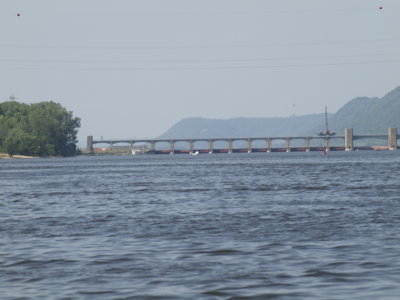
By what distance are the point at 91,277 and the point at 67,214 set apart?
20268 millimetres

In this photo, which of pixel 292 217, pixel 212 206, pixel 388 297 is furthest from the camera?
pixel 212 206

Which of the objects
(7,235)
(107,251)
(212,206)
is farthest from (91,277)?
(212,206)

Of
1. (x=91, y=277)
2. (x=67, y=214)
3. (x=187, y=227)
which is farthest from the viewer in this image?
(x=67, y=214)

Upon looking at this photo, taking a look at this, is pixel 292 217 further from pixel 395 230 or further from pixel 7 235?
pixel 7 235

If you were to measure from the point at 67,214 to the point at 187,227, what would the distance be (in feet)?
33.3

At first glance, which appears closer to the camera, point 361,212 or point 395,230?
point 395,230

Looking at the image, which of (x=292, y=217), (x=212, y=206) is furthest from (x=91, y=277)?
(x=212, y=206)

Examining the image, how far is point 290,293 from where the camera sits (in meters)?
18.9

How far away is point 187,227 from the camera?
33125mm

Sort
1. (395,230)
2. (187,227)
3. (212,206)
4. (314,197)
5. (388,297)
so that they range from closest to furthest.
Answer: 1. (388,297)
2. (395,230)
3. (187,227)
4. (212,206)
5. (314,197)

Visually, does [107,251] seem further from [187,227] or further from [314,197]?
[314,197]

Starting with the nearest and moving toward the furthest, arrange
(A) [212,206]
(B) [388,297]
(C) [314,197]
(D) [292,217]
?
(B) [388,297] → (D) [292,217] → (A) [212,206] → (C) [314,197]

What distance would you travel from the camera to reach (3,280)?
21344 mm

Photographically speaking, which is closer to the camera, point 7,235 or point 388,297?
point 388,297
